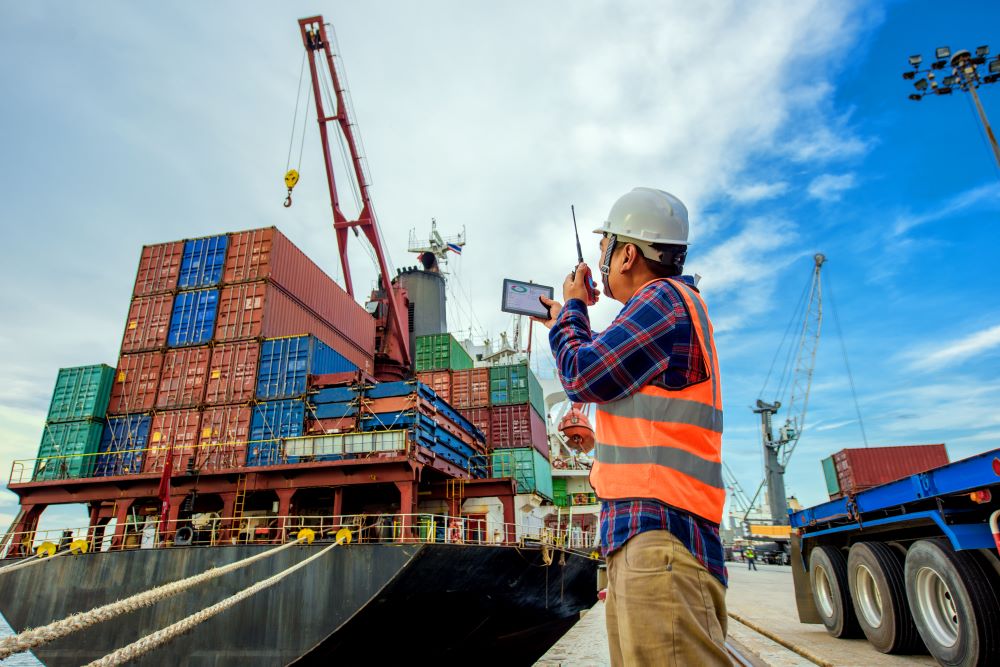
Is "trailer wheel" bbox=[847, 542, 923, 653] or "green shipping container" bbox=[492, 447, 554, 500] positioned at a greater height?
"green shipping container" bbox=[492, 447, 554, 500]

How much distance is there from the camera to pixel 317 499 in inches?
671

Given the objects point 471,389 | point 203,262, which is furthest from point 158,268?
point 471,389

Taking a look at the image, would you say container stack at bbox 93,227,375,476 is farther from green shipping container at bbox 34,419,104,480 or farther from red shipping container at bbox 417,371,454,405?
red shipping container at bbox 417,371,454,405

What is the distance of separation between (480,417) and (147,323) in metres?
14.5

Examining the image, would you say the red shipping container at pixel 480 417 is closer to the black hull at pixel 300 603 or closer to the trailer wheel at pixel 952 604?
the black hull at pixel 300 603

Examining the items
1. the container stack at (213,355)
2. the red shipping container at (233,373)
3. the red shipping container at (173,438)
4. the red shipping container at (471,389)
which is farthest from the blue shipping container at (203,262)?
the red shipping container at (471,389)

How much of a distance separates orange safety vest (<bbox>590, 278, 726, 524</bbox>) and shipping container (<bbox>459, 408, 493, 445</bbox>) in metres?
25.6

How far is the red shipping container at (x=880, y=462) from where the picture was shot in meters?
13.8

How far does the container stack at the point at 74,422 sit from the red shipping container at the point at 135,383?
0.26 meters

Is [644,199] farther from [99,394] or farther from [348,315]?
[348,315]

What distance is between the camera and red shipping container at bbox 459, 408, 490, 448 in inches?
1075

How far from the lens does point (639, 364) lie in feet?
5.85

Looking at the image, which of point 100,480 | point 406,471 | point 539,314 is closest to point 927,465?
point 406,471

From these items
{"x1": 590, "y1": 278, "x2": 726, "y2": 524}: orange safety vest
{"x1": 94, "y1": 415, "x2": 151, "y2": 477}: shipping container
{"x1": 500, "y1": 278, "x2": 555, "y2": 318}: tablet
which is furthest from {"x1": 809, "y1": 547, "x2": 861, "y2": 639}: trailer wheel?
{"x1": 94, "y1": 415, "x2": 151, "y2": 477}: shipping container
